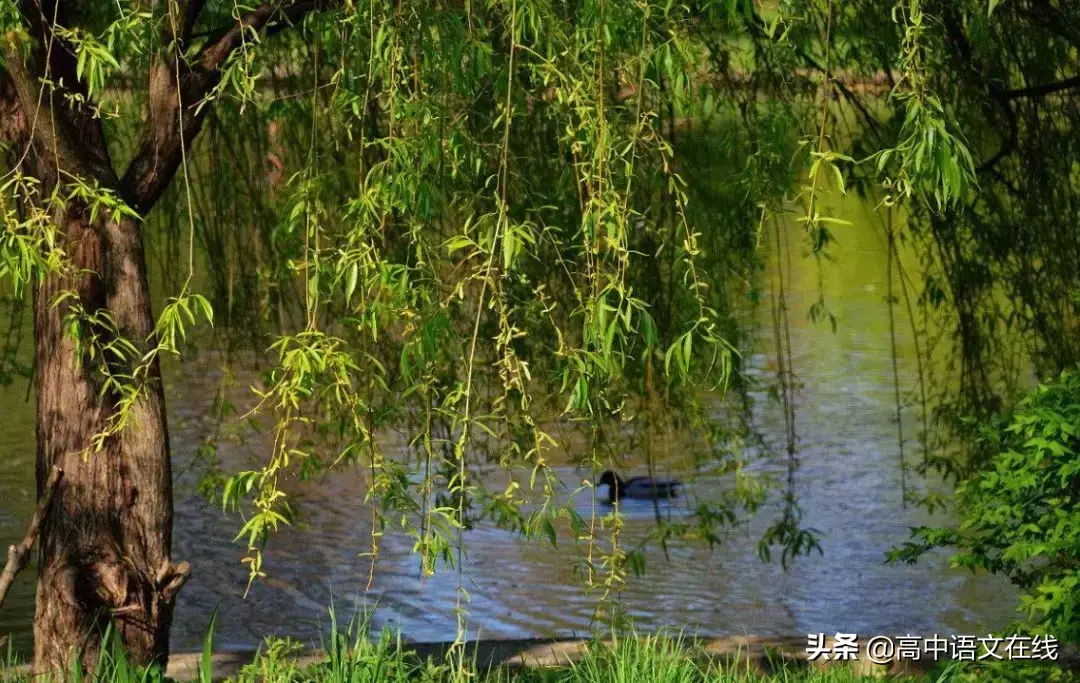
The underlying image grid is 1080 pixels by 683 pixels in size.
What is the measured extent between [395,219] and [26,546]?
134 cm

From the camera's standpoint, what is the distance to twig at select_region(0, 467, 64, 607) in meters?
3.59

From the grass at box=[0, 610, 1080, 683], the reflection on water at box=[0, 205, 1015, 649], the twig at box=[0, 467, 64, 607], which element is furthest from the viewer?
the reflection on water at box=[0, 205, 1015, 649]

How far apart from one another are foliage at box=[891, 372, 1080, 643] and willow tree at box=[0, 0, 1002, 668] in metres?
0.55

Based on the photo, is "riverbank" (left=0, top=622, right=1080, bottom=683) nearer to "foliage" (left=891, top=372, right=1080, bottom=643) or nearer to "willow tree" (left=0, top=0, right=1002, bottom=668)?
"foliage" (left=891, top=372, right=1080, bottom=643)

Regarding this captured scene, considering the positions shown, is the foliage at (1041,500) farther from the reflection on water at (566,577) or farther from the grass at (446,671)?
the reflection on water at (566,577)

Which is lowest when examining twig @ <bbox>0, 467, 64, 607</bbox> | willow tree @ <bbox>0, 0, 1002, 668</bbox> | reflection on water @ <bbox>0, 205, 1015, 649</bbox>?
reflection on water @ <bbox>0, 205, 1015, 649</bbox>

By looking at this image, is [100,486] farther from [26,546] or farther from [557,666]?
[557,666]

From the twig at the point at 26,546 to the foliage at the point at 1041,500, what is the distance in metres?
2.17

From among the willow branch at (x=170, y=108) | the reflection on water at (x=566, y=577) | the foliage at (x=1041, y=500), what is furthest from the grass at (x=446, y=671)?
the reflection on water at (x=566, y=577)

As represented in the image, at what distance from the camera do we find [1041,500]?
10.8 ft

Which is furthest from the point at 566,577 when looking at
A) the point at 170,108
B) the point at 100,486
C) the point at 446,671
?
the point at 170,108

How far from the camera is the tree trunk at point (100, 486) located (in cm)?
385

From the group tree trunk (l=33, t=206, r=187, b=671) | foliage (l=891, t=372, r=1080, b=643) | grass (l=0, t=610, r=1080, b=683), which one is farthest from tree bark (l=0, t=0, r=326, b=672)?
foliage (l=891, t=372, r=1080, b=643)

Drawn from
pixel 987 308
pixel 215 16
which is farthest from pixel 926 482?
pixel 215 16
